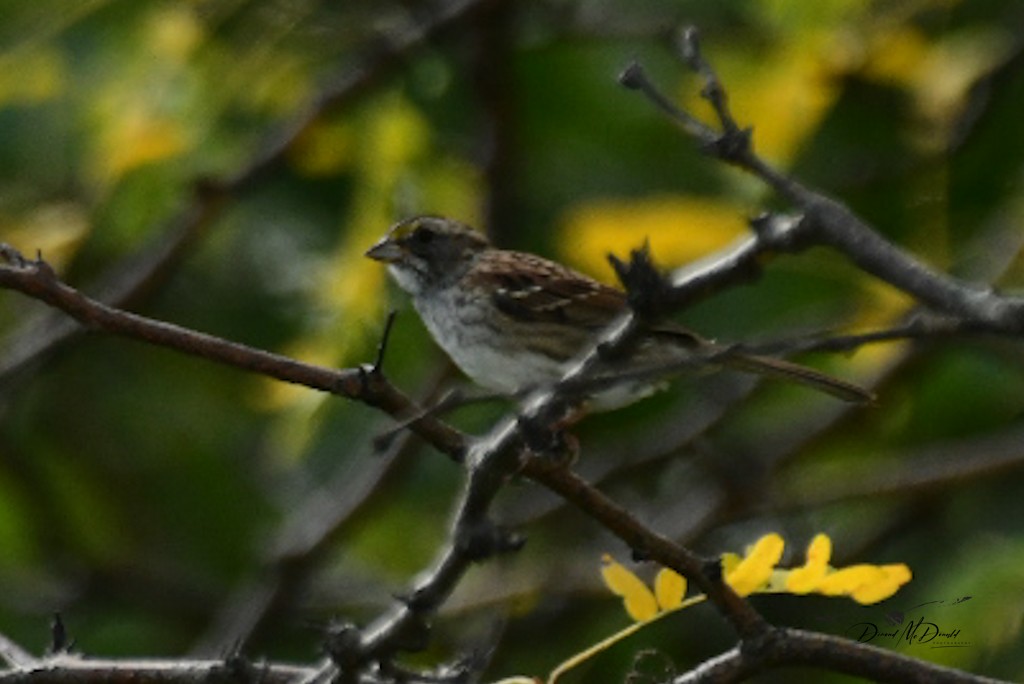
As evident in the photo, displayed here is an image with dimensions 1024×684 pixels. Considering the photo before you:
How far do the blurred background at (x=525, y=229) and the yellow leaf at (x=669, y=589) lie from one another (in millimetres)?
2155

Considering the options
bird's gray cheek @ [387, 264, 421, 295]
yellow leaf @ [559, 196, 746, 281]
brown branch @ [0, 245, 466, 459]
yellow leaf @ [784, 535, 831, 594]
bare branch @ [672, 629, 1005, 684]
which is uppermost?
yellow leaf @ [559, 196, 746, 281]

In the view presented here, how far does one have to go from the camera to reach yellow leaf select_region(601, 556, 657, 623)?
11.4 feet

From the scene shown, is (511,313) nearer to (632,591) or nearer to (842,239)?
(632,591)

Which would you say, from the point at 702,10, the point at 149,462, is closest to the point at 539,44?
the point at 702,10

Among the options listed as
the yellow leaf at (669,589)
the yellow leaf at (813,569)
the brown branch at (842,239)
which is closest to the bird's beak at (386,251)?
the yellow leaf at (669,589)

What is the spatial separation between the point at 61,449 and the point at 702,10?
330 cm

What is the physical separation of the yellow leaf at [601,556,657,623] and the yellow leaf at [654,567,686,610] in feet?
0.05

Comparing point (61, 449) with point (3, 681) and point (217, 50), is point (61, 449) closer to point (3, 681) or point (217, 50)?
point (217, 50)

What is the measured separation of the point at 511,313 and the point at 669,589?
2.46 m

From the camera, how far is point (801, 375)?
18.2 ft

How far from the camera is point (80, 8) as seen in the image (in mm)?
6242

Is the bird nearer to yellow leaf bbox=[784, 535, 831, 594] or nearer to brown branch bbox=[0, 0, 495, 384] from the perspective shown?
brown branch bbox=[0, 0, 495, 384]
